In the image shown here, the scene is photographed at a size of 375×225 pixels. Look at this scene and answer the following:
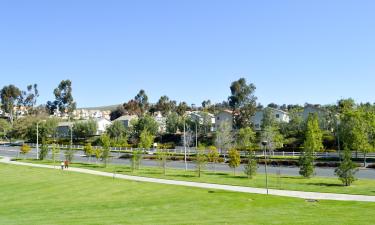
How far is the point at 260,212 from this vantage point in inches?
826

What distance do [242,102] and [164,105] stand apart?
132 ft

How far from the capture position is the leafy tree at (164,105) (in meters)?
130

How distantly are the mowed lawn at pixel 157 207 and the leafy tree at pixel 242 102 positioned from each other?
62174 millimetres

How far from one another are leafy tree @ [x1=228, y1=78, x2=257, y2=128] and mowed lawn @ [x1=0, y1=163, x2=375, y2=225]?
204 ft

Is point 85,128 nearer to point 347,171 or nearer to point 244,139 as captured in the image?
point 244,139

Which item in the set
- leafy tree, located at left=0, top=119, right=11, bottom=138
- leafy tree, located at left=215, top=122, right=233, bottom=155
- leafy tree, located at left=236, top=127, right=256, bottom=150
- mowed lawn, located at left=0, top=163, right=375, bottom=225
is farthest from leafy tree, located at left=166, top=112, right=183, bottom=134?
mowed lawn, located at left=0, top=163, right=375, bottom=225

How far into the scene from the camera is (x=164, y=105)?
130 meters

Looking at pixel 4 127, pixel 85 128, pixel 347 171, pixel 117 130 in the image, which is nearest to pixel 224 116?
pixel 117 130

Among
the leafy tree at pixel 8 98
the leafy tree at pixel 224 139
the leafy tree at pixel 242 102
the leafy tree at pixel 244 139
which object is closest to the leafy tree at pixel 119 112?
the leafy tree at pixel 8 98

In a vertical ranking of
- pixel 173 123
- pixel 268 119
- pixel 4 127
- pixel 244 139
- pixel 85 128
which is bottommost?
pixel 244 139

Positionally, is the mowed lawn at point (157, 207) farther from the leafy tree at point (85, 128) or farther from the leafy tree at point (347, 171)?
the leafy tree at point (85, 128)

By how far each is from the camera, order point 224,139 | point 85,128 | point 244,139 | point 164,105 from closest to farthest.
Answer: point 244,139
point 224,139
point 85,128
point 164,105

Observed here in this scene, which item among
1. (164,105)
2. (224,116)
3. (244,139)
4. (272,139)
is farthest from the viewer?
(164,105)

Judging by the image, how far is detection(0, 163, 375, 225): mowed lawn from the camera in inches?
746
